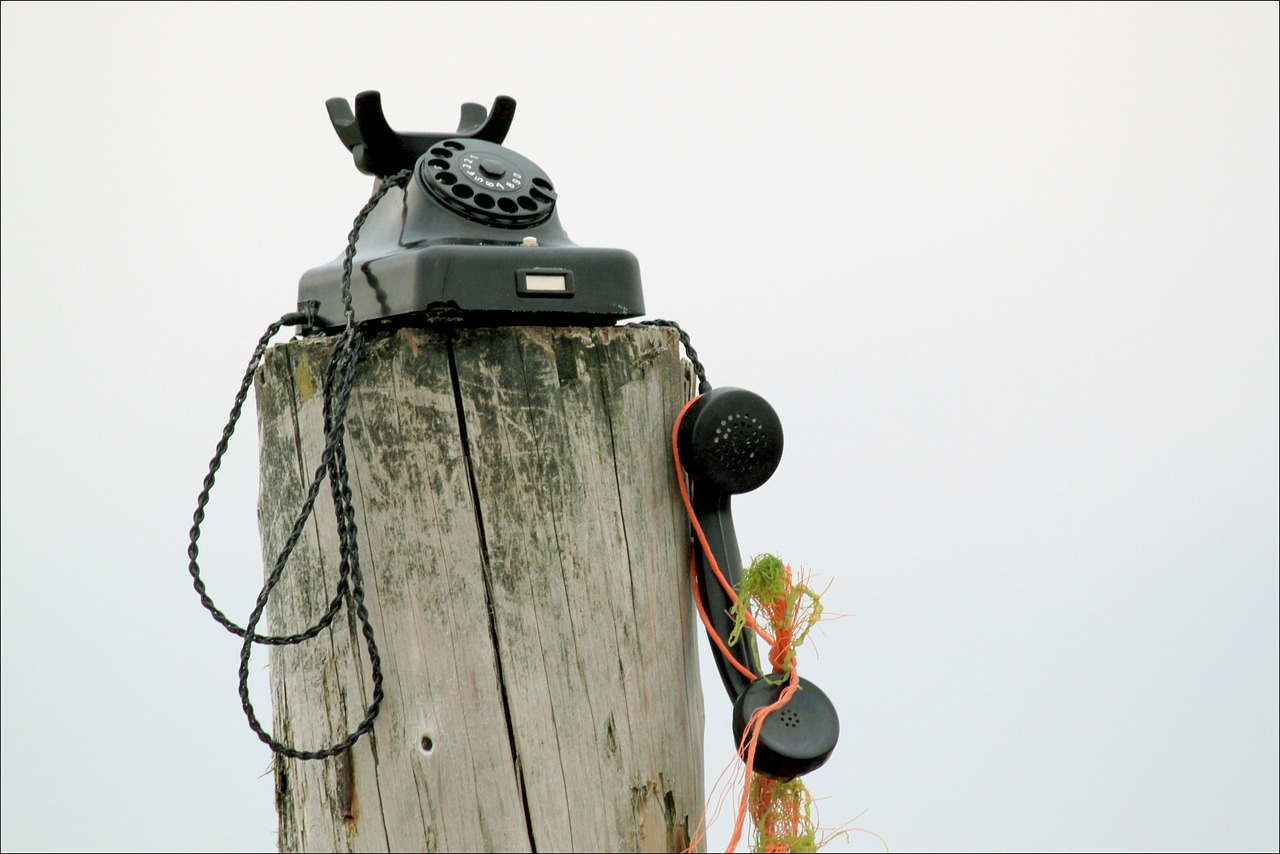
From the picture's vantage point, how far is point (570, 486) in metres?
1.62

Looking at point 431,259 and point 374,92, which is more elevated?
point 374,92

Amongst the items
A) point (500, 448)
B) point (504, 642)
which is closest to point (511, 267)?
point (500, 448)

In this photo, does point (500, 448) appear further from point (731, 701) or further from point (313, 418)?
point (731, 701)

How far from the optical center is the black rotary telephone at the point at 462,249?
5.24 ft

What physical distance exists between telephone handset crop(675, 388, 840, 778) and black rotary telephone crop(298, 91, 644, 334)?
0.19 m

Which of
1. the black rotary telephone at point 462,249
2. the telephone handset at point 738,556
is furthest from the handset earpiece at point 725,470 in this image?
the black rotary telephone at point 462,249

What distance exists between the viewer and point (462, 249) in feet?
5.26

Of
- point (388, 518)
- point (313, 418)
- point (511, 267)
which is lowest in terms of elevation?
point (388, 518)

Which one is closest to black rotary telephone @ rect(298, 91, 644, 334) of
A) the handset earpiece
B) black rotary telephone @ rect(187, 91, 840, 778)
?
black rotary telephone @ rect(187, 91, 840, 778)

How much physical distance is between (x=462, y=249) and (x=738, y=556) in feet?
1.88

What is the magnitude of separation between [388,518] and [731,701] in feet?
1.81

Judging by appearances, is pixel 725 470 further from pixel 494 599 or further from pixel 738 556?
pixel 494 599

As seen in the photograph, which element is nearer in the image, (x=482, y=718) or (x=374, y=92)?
(x=482, y=718)

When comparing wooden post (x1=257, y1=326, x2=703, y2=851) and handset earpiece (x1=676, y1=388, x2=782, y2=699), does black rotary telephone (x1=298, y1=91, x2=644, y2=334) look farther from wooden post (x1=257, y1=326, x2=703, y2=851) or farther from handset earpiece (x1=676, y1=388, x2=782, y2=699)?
handset earpiece (x1=676, y1=388, x2=782, y2=699)
